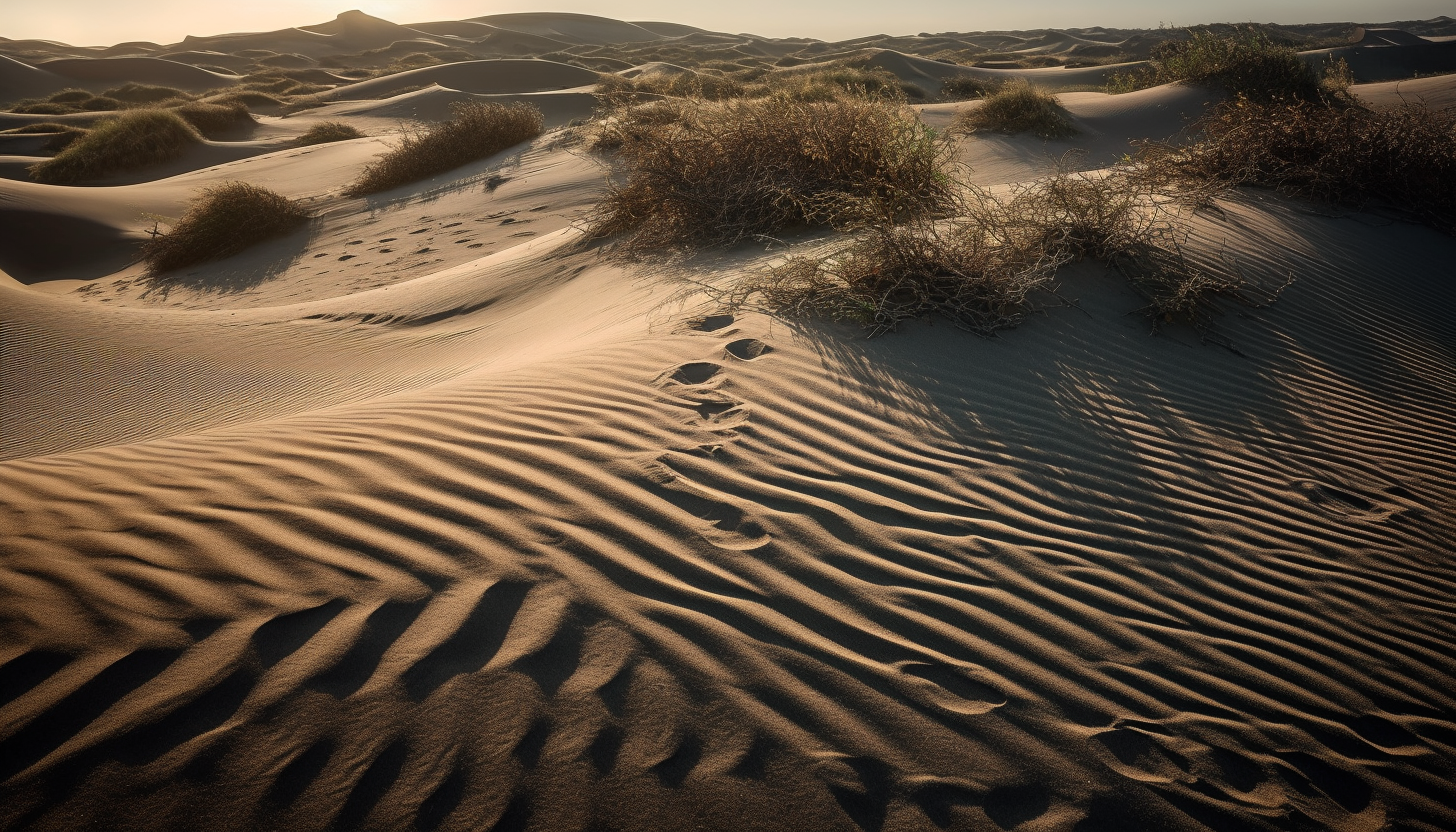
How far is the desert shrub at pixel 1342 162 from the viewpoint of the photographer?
6430 millimetres

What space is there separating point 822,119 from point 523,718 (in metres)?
5.88

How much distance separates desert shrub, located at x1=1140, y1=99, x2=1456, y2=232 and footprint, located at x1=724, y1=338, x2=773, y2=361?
16.5 feet

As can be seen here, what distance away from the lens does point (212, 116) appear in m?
20.3

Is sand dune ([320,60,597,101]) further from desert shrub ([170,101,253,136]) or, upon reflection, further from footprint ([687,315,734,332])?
footprint ([687,315,734,332])

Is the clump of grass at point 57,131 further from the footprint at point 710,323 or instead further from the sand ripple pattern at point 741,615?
the footprint at point 710,323

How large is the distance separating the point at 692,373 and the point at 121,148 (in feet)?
62.6

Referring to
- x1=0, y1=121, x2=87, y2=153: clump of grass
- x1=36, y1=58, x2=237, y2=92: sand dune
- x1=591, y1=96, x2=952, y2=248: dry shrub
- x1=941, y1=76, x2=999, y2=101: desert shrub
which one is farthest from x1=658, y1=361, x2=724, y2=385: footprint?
x1=36, y1=58, x2=237, y2=92: sand dune

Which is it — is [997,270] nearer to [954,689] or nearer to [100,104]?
[954,689]

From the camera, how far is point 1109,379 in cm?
370

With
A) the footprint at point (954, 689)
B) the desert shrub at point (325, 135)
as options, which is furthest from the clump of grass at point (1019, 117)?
the desert shrub at point (325, 135)

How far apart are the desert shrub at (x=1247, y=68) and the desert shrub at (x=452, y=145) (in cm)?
1245

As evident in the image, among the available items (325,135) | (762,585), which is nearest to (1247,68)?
(762,585)

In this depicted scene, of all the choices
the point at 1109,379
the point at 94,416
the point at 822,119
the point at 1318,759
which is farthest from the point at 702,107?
the point at 1318,759

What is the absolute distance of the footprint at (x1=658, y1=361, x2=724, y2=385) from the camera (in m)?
3.54
